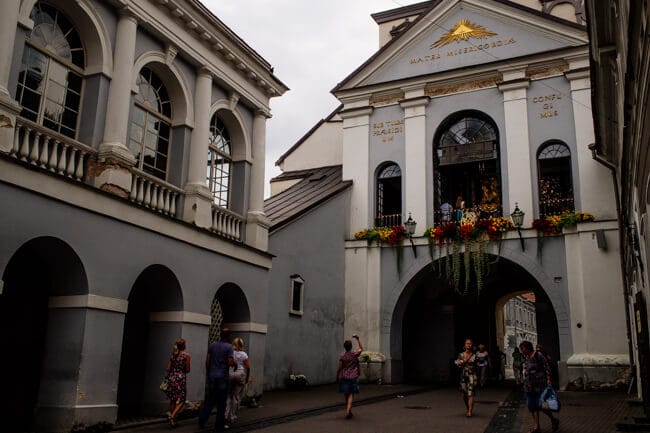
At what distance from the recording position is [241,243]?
14703 mm

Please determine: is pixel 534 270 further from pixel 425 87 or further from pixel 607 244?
pixel 425 87

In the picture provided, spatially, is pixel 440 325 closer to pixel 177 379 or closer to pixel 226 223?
pixel 226 223

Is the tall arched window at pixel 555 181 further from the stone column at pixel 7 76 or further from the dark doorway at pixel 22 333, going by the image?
the stone column at pixel 7 76

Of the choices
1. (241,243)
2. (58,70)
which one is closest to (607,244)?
(241,243)

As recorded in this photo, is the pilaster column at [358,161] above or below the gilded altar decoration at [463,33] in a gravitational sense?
below

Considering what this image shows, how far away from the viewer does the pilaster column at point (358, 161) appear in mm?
23797

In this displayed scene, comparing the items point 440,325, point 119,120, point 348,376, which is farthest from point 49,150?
point 440,325

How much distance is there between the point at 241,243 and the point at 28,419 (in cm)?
594

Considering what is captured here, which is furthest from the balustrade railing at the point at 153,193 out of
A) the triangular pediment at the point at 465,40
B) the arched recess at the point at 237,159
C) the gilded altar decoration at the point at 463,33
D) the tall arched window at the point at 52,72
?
the gilded altar decoration at the point at 463,33

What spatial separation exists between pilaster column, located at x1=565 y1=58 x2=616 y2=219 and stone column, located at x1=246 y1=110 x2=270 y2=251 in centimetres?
1071

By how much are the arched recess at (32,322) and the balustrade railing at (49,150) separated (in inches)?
50.6

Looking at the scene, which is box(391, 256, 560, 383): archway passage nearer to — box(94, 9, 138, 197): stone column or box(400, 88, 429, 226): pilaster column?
box(400, 88, 429, 226): pilaster column

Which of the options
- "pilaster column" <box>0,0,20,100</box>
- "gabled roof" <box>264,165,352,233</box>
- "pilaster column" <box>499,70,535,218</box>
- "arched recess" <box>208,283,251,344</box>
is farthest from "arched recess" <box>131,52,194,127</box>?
"pilaster column" <box>499,70,535,218</box>

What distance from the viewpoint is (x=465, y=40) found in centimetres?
2364
